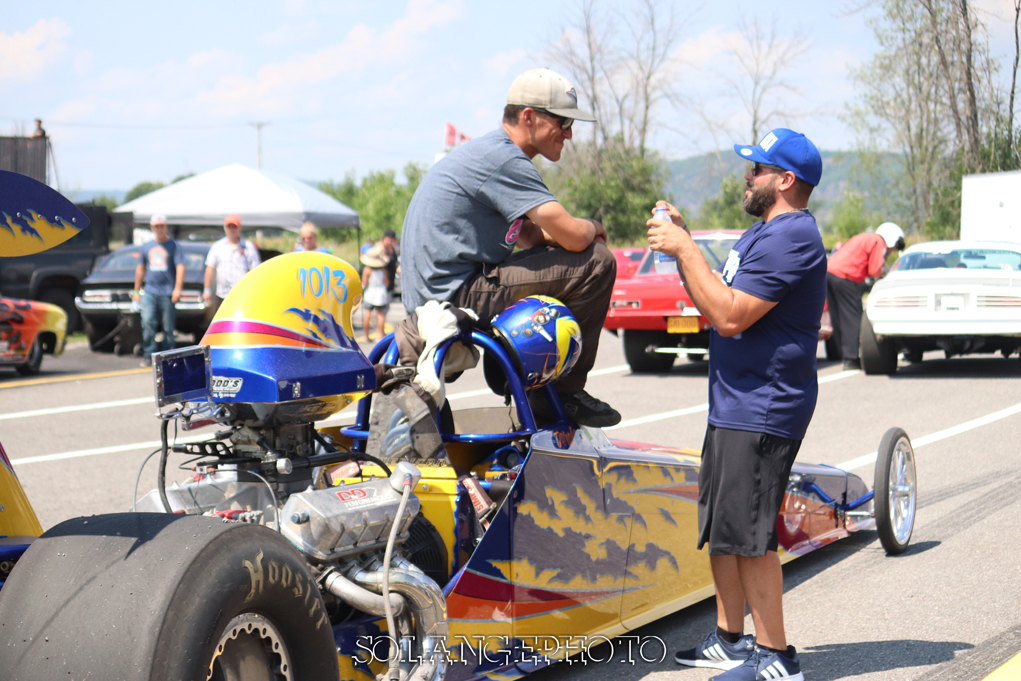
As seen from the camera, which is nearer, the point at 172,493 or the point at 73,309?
the point at 172,493

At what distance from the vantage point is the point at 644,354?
12.8 metres

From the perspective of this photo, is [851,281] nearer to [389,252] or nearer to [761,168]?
[389,252]

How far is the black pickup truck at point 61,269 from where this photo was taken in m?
17.9

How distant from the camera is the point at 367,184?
342ft

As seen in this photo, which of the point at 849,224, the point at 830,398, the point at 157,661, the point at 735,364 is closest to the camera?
the point at 157,661

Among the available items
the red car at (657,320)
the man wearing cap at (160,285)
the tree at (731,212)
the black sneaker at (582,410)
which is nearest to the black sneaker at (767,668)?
the black sneaker at (582,410)

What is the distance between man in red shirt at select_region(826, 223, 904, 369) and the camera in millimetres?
12453

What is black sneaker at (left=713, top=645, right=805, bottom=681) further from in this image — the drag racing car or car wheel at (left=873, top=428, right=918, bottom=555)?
car wheel at (left=873, top=428, right=918, bottom=555)

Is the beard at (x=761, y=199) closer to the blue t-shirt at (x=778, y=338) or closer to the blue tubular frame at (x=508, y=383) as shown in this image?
the blue t-shirt at (x=778, y=338)

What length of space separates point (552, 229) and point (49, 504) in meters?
4.18

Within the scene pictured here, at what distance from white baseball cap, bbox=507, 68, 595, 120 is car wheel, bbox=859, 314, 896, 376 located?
9.03m

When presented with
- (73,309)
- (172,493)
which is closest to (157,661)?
(172,493)

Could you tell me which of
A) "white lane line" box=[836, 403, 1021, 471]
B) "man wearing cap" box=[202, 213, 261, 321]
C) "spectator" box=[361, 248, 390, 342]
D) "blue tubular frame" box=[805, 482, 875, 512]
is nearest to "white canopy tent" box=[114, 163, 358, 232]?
"spectator" box=[361, 248, 390, 342]

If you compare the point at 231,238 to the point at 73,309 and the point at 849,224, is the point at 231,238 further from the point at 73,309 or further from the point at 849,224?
the point at 849,224
